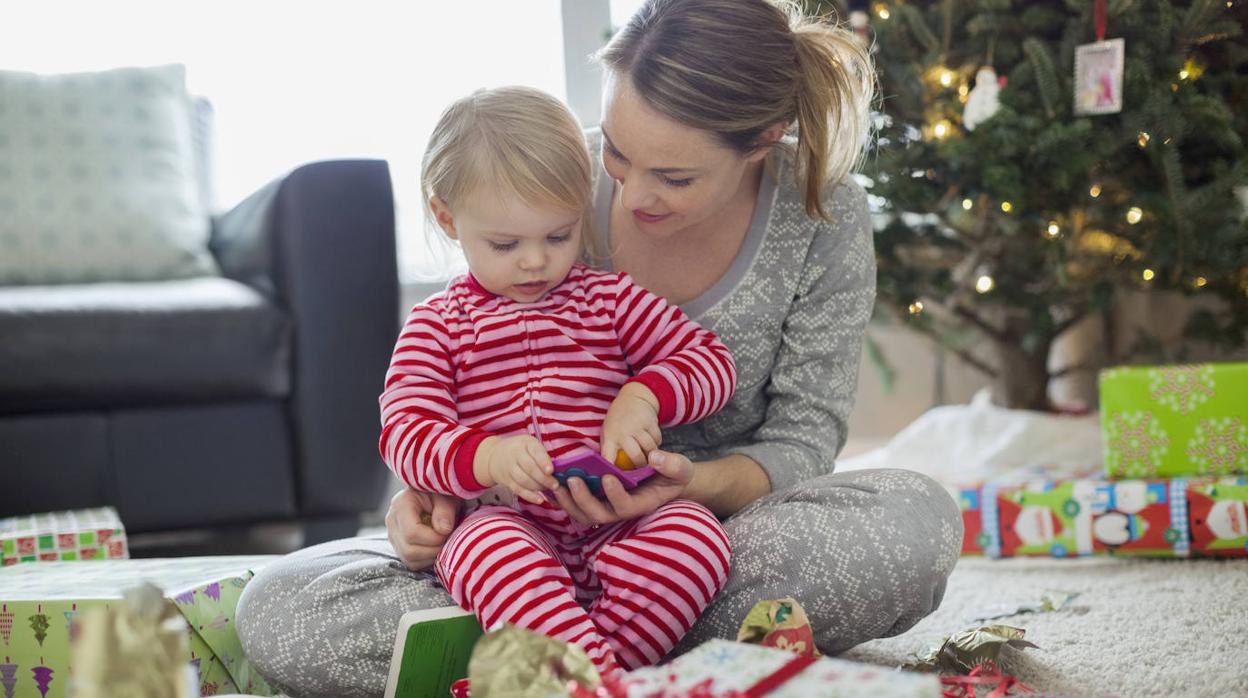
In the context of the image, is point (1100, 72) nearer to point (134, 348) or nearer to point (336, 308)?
point (336, 308)

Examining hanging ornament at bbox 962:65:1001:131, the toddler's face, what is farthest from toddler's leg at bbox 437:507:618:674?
hanging ornament at bbox 962:65:1001:131

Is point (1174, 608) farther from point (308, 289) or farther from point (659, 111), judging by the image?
point (308, 289)

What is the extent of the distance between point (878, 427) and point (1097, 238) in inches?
34.1

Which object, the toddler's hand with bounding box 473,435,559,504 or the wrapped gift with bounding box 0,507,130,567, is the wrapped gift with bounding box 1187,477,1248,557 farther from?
the wrapped gift with bounding box 0,507,130,567

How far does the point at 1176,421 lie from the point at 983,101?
607mm

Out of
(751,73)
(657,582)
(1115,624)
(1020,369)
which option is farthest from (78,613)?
(1020,369)

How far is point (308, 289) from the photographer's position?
190 centimetres

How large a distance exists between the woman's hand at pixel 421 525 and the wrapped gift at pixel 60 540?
492 mm

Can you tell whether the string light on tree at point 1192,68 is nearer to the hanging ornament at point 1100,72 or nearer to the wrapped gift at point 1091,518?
the hanging ornament at point 1100,72

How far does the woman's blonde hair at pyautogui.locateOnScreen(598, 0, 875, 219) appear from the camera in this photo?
1.15 m

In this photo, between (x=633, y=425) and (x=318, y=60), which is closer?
(x=633, y=425)

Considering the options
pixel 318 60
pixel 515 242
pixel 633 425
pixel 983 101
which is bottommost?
pixel 633 425

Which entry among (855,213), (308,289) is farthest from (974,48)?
(308,289)

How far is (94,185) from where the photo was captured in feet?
7.07
